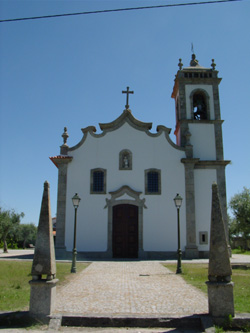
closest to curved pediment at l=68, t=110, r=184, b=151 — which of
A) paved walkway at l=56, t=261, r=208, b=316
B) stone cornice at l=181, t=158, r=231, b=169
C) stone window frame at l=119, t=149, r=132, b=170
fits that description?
stone cornice at l=181, t=158, r=231, b=169

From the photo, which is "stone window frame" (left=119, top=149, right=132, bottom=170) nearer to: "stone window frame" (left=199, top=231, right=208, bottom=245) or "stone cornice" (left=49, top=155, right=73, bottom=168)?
"stone cornice" (left=49, top=155, right=73, bottom=168)

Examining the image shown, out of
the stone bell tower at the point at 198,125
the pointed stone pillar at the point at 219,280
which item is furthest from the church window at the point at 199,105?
the pointed stone pillar at the point at 219,280

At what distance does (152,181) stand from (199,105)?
7248 mm

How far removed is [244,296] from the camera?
784 cm

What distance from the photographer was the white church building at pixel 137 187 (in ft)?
67.4

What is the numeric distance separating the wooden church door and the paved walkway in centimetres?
938

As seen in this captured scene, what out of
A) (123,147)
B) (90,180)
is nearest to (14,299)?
(90,180)

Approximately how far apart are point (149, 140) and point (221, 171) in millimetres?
5339

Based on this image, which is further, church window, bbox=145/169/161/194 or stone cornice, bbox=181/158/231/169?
stone cornice, bbox=181/158/231/169

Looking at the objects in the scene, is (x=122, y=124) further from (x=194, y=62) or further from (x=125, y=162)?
(x=194, y=62)

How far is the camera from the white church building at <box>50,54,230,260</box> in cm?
2055

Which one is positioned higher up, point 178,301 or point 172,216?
point 172,216

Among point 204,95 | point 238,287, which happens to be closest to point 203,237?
point 204,95

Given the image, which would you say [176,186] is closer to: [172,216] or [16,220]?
[172,216]
